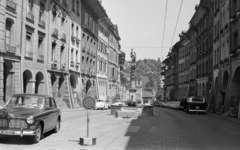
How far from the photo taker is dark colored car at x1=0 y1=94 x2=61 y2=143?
10320 millimetres

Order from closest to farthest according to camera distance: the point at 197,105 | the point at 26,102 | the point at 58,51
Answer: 1. the point at 26,102
2. the point at 197,105
3. the point at 58,51

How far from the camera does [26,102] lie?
1206 cm

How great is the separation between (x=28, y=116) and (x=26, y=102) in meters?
1.70

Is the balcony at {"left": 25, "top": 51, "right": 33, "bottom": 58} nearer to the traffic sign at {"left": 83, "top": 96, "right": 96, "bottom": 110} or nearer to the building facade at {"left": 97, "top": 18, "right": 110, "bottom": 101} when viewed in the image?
the traffic sign at {"left": 83, "top": 96, "right": 96, "bottom": 110}

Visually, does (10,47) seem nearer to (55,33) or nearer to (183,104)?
(55,33)

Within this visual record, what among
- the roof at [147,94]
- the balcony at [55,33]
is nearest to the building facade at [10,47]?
the balcony at [55,33]

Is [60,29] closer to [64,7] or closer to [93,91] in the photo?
[64,7]

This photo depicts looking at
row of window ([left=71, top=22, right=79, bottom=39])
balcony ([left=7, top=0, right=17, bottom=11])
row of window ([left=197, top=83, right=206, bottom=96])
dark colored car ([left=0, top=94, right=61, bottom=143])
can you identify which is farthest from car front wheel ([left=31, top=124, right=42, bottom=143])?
row of window ([left=197, top=83, right=206, bottom=96])

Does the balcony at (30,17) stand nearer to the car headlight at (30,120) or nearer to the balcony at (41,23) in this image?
the balcony at (41,23)

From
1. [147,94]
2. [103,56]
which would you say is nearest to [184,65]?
[103,56]

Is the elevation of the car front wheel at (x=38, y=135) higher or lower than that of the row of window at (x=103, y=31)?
lower

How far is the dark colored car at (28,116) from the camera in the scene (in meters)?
10.3

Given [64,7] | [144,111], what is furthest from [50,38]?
[144,111]

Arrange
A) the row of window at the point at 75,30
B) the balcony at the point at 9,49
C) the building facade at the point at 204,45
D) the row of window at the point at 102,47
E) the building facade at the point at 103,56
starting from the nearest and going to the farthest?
the balcony at the point at 9,49 → the row of window at the point at 75,30 → the building facade at the point at 204,45 → the building facade at the point at 103,56 → the row of window at the point at 102,47
